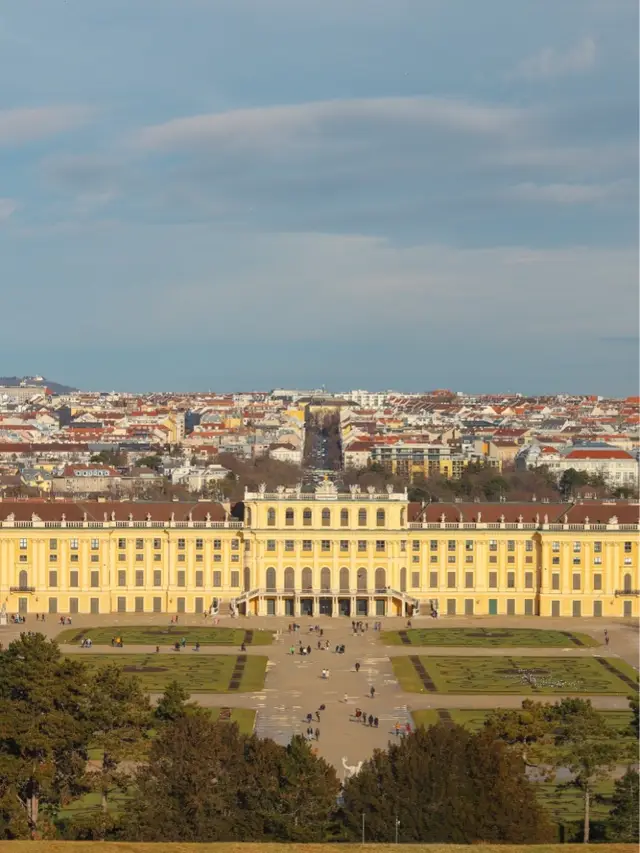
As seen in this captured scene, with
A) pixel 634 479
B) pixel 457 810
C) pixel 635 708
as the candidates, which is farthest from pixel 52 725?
pixel 634 479

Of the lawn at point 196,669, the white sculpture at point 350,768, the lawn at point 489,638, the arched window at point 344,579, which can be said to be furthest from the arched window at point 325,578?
the white sculpture at point 350,768

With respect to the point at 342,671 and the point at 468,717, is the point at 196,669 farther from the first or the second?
the point at 468,717

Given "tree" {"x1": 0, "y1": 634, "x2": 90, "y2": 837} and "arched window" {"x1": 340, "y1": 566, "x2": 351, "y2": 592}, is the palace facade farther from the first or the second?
"tree" {"x1": 0, "y1": 634, "x2": 90, "y2": 837}

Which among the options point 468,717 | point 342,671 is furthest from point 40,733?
point 342,671

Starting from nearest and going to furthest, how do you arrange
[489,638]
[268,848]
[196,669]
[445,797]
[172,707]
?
[268,848]
[445,797]
[172,707]
[196,669]
[489,638]

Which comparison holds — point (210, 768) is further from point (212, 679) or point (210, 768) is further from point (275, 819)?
point (212, 679)

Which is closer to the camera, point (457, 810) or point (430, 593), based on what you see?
point (457, 810)
